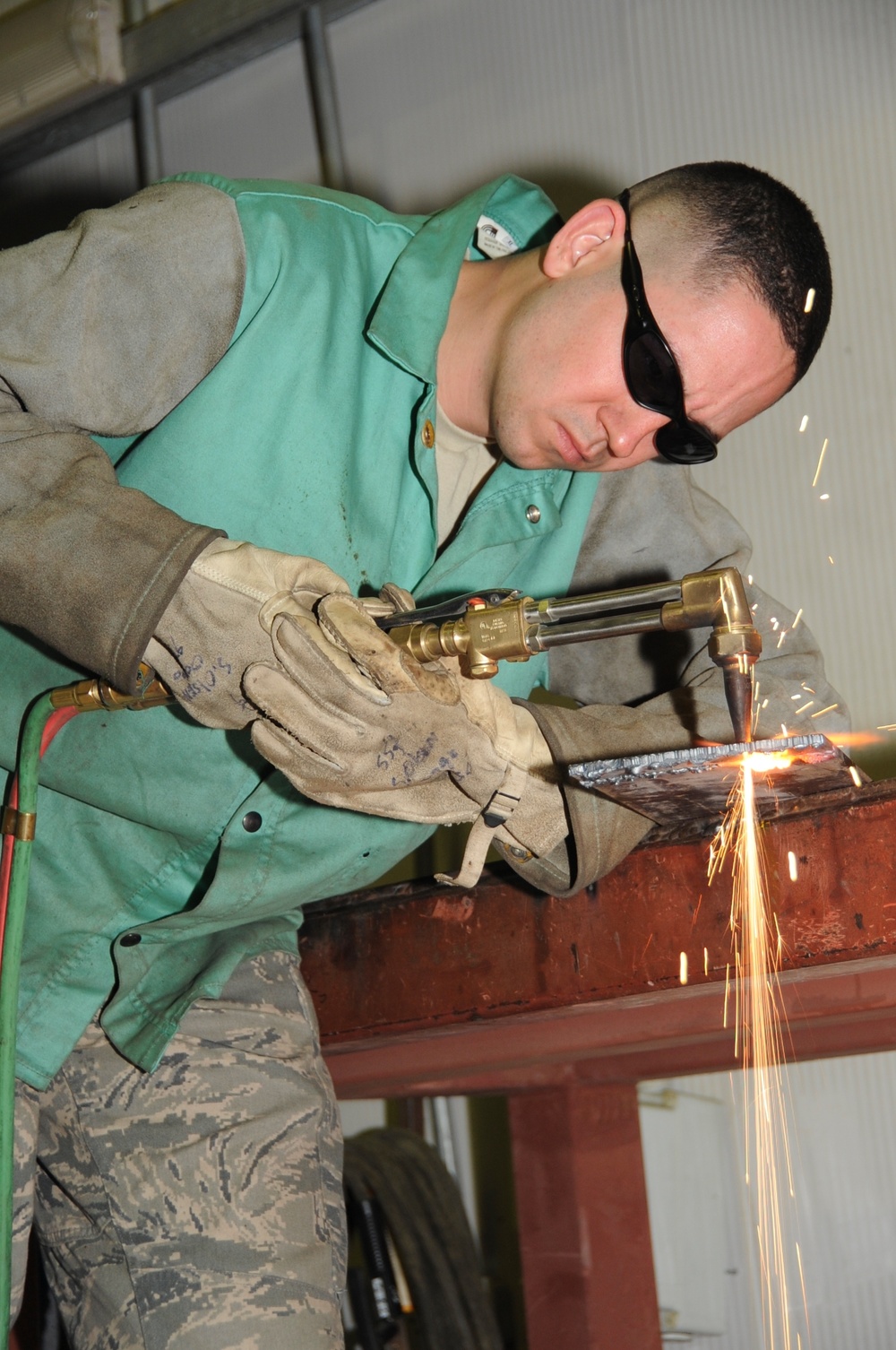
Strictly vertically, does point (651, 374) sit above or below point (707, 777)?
above

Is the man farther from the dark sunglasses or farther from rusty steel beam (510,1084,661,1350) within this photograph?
rusty steel beam (510,1084,661,1350)

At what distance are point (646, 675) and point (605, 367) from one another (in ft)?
1.81

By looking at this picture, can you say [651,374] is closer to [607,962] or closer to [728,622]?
[728,622]

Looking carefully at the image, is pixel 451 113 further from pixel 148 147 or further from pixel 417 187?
pixel 148 147

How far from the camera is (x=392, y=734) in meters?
1.41

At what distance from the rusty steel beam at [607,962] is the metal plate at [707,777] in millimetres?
86

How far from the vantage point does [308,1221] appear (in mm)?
1812

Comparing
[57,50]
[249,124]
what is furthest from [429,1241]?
[57,50]

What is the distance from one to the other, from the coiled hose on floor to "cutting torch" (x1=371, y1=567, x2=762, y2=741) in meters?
1.95

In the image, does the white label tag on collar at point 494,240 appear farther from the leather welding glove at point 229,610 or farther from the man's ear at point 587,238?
the leather welding glove at point 229,610

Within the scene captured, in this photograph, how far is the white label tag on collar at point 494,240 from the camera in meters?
2.02

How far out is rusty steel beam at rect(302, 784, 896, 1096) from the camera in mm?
1680

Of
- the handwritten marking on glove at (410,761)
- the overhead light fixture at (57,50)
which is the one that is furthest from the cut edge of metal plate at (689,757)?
the overhead light fixture at (57,50)

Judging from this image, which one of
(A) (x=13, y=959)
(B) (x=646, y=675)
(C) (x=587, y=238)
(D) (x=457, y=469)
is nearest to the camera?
(A) (x=13, y=959)
